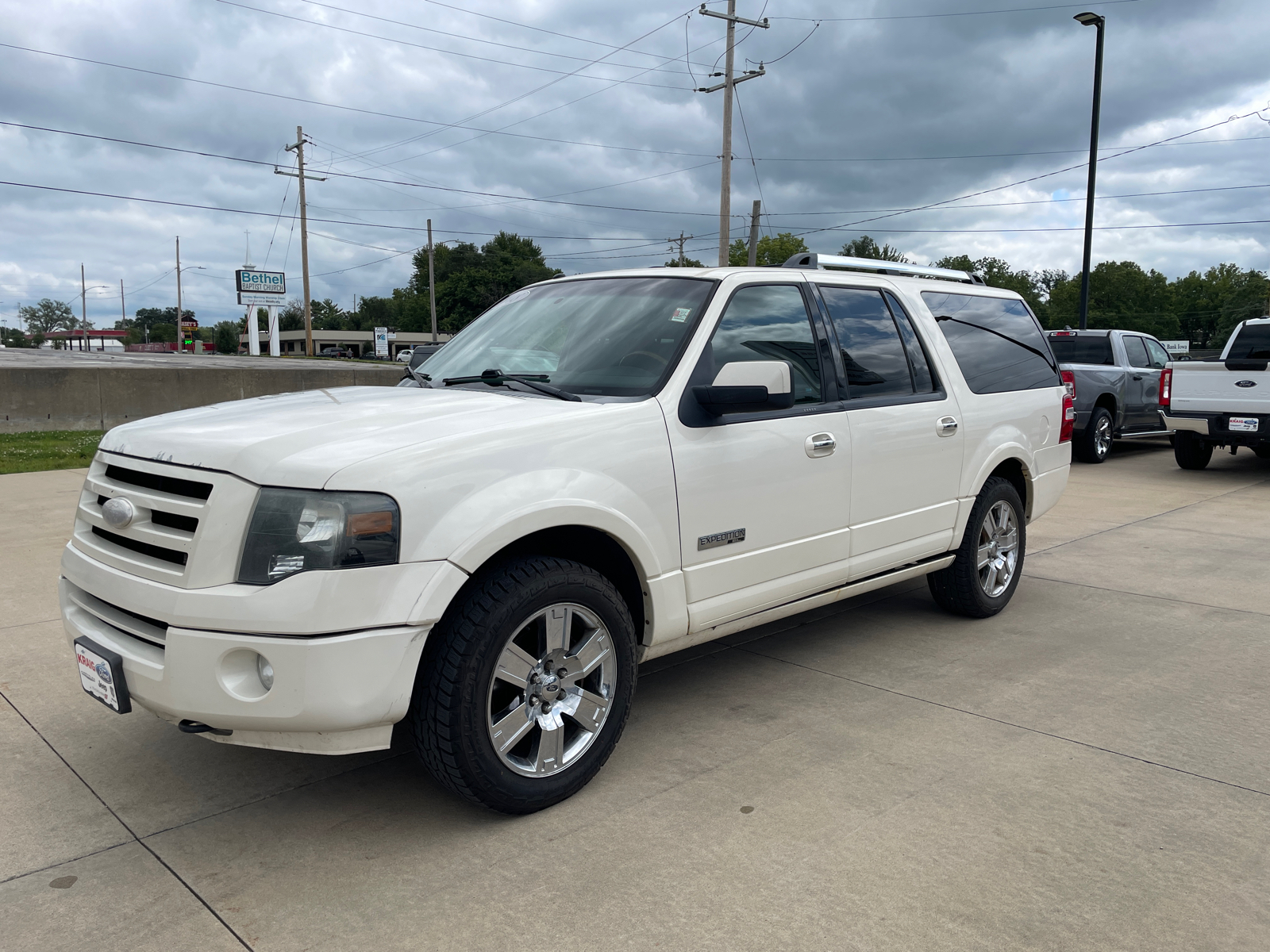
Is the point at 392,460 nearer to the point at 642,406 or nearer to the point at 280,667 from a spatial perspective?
the point at 280,667

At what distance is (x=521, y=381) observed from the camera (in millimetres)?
3807

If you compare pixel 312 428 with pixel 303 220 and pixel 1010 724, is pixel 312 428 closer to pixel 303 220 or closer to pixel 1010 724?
pixel 1010 724

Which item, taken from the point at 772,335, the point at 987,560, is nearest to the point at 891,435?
the point at 772,335

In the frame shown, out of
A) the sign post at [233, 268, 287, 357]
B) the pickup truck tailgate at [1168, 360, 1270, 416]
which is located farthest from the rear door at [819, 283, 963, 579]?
the sign post at [233, 268, 287, 357]

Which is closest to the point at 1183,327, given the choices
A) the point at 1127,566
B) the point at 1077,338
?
the point at 1077,338

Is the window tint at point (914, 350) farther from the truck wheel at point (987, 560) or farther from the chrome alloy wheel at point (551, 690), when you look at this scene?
the chrome alloy wheel at point (551, 690)

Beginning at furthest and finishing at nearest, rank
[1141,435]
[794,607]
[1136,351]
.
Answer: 1. [1136,351]
2. [1141,435]
3. [794,607]

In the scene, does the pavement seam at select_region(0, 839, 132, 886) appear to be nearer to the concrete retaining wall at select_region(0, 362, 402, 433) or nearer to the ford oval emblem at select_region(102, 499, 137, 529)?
the ford oval emblem at select_region(102, 499, 137, 529)

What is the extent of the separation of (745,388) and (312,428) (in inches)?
59.2

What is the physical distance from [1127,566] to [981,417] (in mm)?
2601

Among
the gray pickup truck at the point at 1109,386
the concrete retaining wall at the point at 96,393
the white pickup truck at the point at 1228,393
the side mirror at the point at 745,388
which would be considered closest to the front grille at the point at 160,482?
the side mirror at the point at 745,388

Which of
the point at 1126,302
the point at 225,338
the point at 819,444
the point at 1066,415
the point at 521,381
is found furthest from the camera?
the point at 225,338

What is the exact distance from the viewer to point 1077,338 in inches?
557

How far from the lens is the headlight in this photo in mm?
2672
